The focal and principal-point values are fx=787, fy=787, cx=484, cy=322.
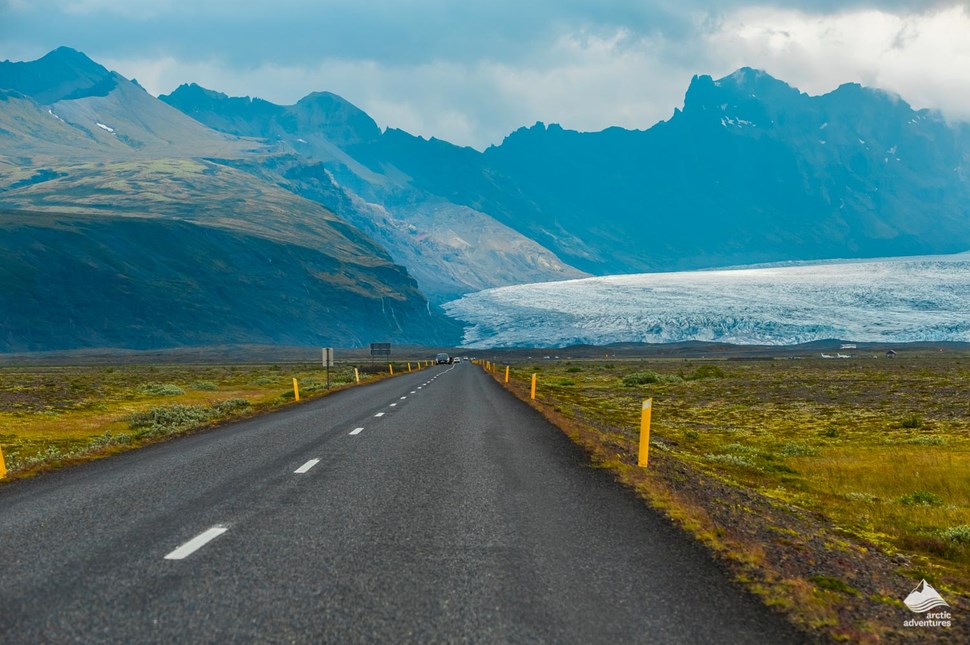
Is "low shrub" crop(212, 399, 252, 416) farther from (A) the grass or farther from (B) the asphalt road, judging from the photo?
(B) the asphalt road

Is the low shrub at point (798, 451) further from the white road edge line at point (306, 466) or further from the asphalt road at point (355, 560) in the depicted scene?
the white road edge line at point (306, 466)

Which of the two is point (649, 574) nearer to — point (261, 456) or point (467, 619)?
point (467, 619)

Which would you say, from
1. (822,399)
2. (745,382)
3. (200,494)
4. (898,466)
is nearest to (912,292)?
(745,382)

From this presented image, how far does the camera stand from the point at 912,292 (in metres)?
168

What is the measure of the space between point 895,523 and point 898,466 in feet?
19.1

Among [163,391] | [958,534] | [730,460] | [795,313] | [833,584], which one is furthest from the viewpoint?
[795,313]

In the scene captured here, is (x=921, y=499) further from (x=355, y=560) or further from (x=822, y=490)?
(x=355, y=560)

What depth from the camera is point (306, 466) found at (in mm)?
13336

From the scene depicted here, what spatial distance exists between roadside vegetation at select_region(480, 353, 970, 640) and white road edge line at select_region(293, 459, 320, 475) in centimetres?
506

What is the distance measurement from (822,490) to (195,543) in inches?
493

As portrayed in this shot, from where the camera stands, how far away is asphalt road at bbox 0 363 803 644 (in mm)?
5629

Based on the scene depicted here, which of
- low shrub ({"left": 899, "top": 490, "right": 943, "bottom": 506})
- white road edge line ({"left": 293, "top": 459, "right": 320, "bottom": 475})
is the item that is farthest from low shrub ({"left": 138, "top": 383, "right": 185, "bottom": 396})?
low shrub ({"left": 899, "top": 490, "right": 943, "bottom": 506})

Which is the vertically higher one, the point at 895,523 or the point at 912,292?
the point at 912,292

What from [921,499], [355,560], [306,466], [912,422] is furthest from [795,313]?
[355,560]
